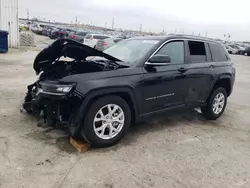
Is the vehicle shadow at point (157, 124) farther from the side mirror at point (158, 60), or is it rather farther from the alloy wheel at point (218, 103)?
the side mirror at point (158, 60)

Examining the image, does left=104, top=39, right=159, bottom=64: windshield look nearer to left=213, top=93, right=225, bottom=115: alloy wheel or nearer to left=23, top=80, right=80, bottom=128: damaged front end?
left=23, top=80, right=80, bottom=128: damaged front end

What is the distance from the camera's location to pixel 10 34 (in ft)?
56.9

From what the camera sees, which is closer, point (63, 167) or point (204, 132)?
point (63, 167)

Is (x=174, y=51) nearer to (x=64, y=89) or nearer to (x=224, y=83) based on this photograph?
(x=224, y=83)

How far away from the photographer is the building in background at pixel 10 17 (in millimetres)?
16484

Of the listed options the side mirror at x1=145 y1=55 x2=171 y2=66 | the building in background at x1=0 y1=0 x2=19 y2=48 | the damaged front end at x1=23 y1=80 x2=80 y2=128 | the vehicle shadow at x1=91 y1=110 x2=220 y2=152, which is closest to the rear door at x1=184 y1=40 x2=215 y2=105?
the vehicle shadow at x1=91 y1=110 x2=220 y2=152

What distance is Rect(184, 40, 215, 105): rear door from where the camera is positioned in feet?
15.5

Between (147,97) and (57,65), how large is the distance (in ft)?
5.36

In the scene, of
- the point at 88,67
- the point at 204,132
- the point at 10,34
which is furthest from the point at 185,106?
the point at 10,34

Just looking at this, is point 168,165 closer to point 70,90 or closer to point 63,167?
point 63,167

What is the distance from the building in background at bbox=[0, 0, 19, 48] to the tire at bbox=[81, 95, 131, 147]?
15840 millimetres

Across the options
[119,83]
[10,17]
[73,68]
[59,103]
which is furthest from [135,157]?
[10,17]

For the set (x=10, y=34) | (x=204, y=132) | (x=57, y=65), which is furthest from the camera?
(x=10, y=34)

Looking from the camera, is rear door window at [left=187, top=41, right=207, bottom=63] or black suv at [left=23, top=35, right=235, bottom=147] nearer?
black suv at [left=23, top=35, right=235, bottom=147]
